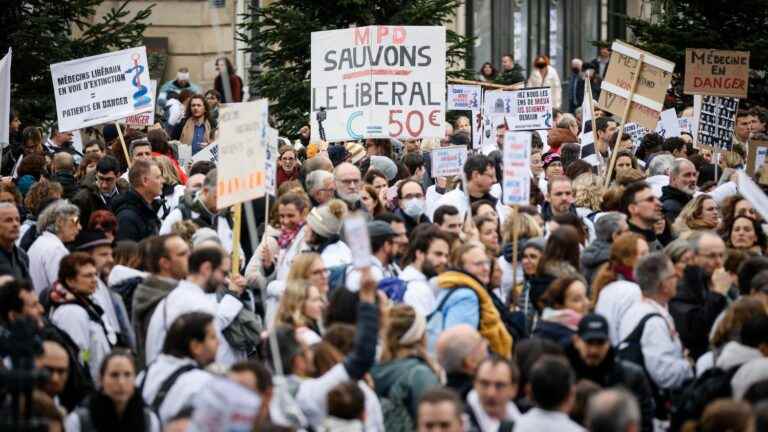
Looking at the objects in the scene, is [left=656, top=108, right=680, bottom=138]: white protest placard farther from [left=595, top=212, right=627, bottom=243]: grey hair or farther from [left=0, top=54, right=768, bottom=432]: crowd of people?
[left=595, top=212, right=627, bottom=243]: grey hair

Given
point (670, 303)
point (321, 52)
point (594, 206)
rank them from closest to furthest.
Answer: point (670, 303) < point (594, 206) < point (321, 52)

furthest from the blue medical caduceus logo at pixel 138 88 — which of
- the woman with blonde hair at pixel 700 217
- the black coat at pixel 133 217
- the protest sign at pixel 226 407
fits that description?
the protest sign at pixel 226 407

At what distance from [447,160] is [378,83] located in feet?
4.49

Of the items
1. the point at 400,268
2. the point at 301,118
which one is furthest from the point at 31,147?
the point at 400,268

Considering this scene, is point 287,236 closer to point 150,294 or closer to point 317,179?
point 317,179

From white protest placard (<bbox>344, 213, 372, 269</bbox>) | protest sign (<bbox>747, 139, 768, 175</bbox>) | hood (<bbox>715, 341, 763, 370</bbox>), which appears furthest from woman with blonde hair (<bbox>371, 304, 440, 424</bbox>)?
protest sign (<bbox>747, 139, 768, 175</bbox>)

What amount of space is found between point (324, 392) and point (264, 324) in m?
3.51

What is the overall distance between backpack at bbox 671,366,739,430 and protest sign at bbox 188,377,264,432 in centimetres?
296

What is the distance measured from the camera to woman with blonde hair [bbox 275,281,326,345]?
1005 cm

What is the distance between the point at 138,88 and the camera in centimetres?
1759

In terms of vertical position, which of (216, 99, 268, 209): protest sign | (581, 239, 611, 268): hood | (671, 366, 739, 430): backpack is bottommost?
(671, 366, 739, 430): backpack

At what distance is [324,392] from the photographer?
8797mm

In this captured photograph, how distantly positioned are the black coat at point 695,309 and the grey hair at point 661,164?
519cm

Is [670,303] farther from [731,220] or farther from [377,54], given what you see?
[377,54]
